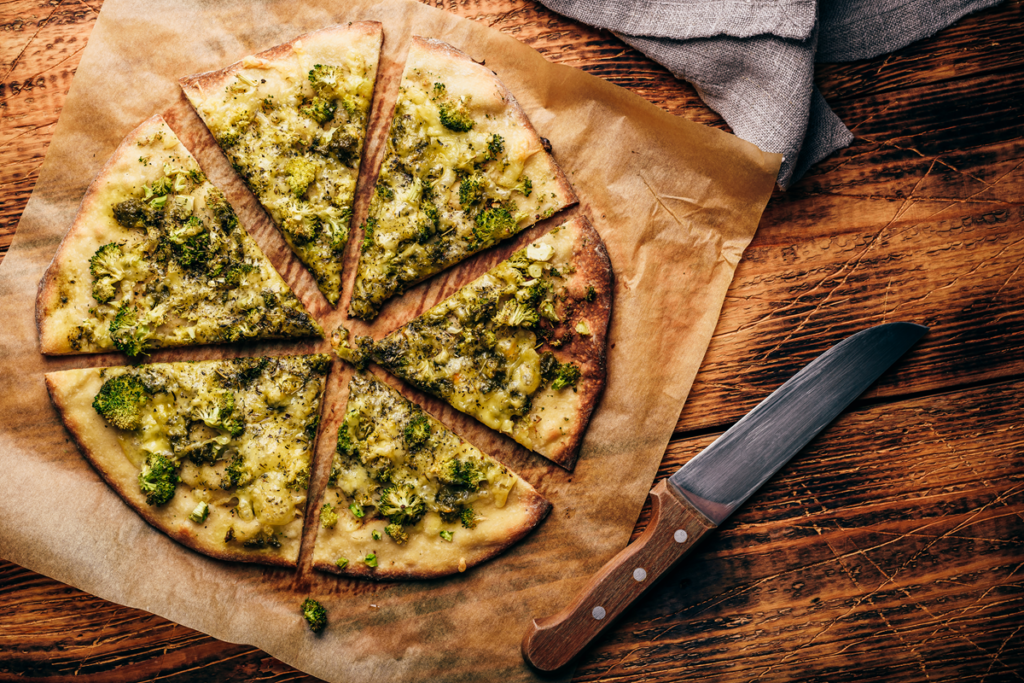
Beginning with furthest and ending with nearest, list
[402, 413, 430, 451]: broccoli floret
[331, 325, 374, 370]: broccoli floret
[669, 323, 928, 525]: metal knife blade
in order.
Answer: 1. [331, 325, 374, 370]: broccoli floret
2. [402, 413, 430, 451]: broccoli floret
3. [669, 323, 928, 525]: metal knife blade

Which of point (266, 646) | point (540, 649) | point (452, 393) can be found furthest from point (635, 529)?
point (266, 646)

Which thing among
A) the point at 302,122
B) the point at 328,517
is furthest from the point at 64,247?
the point at 328,517

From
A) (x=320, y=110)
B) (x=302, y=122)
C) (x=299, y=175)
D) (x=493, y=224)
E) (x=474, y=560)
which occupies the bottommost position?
(x=474, y=560)

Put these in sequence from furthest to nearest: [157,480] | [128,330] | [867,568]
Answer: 1. [867,568]
2. [128,330]
3. [157,480]

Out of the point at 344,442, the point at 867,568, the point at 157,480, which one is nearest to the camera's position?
the point at 157,480

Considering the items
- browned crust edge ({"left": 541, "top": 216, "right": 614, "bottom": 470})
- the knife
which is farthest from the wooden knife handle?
browned crust edge ({"left": 541, "top": 216, "right": 614, "bottom": 470})

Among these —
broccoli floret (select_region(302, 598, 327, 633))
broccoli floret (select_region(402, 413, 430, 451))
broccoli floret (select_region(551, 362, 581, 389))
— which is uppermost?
broccoli floret (select_region(551, 362, 581, 389))

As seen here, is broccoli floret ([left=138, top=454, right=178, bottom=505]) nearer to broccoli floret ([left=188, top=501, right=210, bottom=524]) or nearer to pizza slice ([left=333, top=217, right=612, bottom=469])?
broccoli floret ([left=188, top=501, right=210, bottom=524])

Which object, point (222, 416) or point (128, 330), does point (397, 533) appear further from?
point (128, 330)
